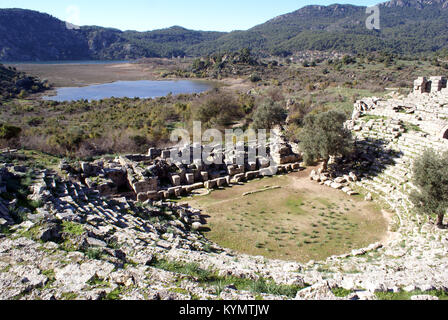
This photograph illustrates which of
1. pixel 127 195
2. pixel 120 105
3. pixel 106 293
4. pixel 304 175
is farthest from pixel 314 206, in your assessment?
pixel 120 105

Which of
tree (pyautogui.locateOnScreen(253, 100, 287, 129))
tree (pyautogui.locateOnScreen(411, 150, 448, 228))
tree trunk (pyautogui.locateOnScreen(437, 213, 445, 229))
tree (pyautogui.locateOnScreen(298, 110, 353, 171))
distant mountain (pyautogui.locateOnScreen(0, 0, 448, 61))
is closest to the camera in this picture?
tree (pyautogui.locateOnScreen(411, 150, 448, 228))

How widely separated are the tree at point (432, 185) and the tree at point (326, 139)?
23.0 feet

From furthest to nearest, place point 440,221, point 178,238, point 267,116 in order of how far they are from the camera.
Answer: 1. point 267,116
2. point 440,221
3. point 178,238

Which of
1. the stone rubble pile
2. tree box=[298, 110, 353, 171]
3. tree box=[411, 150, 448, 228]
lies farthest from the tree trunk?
tree box=[298, 110, 353, 171]

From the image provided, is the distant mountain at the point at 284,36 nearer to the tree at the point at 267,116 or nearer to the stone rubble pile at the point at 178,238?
the tree at the point at 267,116

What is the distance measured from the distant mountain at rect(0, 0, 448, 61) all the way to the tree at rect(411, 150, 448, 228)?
298 feet

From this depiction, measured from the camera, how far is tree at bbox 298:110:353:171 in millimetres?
19406

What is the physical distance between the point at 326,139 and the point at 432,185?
25.9 feet

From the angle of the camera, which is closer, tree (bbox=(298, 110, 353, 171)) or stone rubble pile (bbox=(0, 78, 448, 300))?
stone rubble pile (bbox=(0, 78, 448, 300))

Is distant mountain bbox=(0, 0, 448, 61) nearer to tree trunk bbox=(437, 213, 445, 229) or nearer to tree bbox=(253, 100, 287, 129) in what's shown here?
tree bbox=(253, 100, 287, 129)

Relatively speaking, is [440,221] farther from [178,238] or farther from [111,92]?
[111,92]

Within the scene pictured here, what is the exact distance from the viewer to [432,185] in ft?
39.3

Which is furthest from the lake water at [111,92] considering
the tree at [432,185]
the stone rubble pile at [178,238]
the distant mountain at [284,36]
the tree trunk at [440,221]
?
the tree trunk at [440,221]

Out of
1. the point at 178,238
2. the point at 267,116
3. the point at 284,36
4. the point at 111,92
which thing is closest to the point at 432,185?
the point at 178,238
